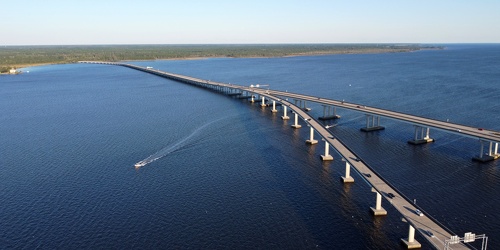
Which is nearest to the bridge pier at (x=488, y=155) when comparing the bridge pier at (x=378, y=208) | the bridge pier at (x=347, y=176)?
the bridge pier at (x=347, y=176)

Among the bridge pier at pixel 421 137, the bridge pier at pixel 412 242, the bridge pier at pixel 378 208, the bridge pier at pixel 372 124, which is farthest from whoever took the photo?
the bridge pier at pixel 372 124

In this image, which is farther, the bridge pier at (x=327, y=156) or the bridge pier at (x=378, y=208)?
the bridge pier at (x=327, y=156)

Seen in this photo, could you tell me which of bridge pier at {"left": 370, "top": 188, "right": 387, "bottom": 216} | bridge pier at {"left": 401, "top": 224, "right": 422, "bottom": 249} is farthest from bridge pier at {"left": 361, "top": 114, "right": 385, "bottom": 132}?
bridge pier at {"left": 401, "top": 224, "right": 422, "bottom": 249}

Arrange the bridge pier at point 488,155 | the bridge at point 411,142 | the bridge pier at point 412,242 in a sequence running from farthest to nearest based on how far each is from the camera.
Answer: the bridge pier at point 488,155 → the bridge pier at point 412,242 → the bridge at point 411,142

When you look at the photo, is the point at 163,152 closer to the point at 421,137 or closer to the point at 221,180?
the point at 221,180

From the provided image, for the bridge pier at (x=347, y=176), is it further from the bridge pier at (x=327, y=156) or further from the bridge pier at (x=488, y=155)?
the bridge pier at (x=488, y=155)

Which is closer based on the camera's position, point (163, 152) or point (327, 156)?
point (327, 156)

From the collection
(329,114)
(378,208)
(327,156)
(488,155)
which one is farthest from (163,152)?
(488,155)

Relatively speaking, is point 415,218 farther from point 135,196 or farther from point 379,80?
point 379,80
